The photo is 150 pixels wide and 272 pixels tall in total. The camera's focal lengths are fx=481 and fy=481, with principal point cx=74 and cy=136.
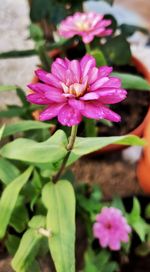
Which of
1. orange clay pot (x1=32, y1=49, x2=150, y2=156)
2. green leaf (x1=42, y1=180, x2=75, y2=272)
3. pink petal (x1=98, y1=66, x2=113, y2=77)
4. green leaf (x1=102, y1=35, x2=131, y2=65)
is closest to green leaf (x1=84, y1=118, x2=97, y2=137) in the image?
orange clay pot (x1=32, y1=49, x2=150, y2=156)

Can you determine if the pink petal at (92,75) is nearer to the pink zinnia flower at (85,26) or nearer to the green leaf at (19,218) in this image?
the green leaf at (19,218)

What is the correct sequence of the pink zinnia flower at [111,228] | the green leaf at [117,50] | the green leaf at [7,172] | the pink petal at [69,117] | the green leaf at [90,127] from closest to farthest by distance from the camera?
1. the pink petal at [69,117]
2. the green leaf at [7,172]
3. the pink zinnia flower at [111,228]
4. the green leaf at [90,127]
5. the green leaf at [117,50]

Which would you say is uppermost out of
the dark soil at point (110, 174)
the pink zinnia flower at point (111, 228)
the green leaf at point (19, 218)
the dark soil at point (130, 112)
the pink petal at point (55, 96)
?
the pink petal at point (55, 96)

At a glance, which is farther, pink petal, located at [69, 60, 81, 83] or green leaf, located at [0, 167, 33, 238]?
green leaf, located at [0, 167, 33, 238]

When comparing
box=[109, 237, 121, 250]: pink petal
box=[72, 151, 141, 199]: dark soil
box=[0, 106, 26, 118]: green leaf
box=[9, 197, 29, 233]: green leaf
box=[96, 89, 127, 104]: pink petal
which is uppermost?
box=[96, 89, 127, 104]: pink petal

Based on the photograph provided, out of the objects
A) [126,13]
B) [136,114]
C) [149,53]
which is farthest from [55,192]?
[126,13]

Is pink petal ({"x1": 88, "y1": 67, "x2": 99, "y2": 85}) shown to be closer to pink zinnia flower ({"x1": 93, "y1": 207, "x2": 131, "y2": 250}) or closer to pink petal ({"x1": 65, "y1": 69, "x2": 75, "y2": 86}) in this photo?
pink petal ({"x1": 65, "y1": 69, "x2": 75, "y2": 86})

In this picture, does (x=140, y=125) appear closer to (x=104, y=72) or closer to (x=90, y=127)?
(x=90, y=127)

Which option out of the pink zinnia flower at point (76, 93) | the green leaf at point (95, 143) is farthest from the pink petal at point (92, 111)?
the green leaf at point (95, 143)
